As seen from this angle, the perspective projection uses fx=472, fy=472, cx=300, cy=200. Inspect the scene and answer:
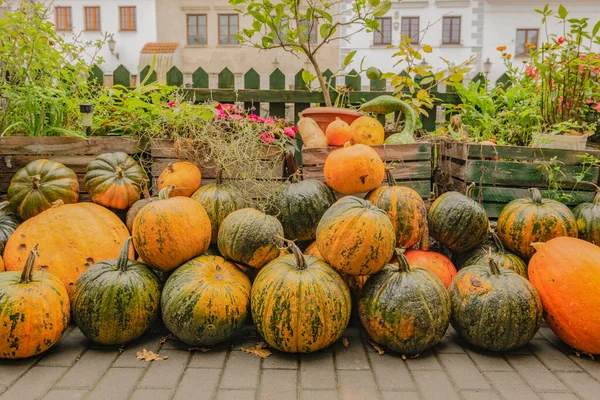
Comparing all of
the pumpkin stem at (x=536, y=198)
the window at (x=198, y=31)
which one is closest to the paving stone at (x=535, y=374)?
the pumpkin stem at (x=536, y=198)

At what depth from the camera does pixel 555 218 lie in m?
3.17

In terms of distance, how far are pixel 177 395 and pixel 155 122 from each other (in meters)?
2.36

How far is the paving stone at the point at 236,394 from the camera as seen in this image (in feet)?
7.23

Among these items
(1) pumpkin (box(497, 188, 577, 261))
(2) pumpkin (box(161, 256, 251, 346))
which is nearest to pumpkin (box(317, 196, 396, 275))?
(2) pumpkin (box(161, 256, 251, 346))

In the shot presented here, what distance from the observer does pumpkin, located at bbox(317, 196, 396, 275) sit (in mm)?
2648

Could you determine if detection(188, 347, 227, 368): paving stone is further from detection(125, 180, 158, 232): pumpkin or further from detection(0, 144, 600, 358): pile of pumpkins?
detection(125, 180, 158, 232): pumpkin

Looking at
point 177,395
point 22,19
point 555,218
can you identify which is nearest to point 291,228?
point 177,395

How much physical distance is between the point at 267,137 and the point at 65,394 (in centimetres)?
228

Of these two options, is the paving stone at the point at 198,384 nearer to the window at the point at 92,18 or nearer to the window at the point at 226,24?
the window at the point at 226,24

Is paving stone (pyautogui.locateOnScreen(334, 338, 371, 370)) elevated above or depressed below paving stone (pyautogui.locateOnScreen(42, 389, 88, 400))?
below

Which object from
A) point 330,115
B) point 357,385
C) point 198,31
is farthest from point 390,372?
point 198,31

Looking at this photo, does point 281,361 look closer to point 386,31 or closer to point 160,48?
point 160,48

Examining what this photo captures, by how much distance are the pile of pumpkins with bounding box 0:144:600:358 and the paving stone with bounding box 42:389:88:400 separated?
0.39 metres

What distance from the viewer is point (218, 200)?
11.1ft
